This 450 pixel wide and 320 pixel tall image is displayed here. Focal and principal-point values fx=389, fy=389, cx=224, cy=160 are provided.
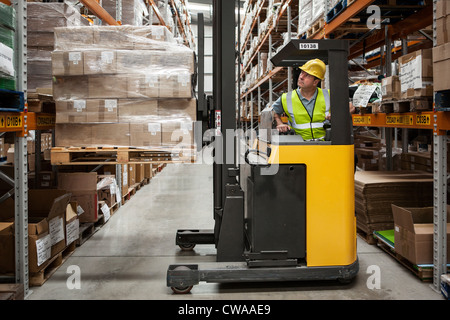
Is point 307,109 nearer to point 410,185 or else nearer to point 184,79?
point 184,79

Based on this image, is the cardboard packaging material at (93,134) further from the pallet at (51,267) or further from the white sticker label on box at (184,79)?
the pallet at (51,267)

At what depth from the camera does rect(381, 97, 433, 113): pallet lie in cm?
362

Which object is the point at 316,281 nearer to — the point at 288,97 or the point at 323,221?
the point at 323,221

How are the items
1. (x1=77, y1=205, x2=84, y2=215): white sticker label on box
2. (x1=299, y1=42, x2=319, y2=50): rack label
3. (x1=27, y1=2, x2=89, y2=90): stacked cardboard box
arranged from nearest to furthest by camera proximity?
(x1=299, y1=42, x2=319, y2=50): rack label, (x1=27, y1=2, x2=89, y2=90): stacked cardboard box, (x1=77, y1=205, x2=84, y2=215): white sticker label on box

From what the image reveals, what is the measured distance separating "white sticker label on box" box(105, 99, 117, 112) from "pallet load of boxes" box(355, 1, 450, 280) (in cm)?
287

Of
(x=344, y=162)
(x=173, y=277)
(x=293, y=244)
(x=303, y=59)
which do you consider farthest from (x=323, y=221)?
(x=303, y=59)

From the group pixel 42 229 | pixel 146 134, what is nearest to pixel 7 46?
pixel 146 134

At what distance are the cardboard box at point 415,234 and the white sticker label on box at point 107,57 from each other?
10.4ft

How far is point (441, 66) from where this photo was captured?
3150mm

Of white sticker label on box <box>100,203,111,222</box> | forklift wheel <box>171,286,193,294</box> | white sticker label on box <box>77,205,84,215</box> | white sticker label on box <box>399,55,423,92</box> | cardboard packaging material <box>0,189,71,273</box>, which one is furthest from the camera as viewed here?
white sticker label on box <box>100,203,111,222</box>

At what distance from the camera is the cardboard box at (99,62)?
12.5 feet

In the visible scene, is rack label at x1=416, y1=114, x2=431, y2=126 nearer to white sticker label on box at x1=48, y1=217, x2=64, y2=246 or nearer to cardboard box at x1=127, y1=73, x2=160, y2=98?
cardboard box at x1=127, y1=73, x2=160, y2=98

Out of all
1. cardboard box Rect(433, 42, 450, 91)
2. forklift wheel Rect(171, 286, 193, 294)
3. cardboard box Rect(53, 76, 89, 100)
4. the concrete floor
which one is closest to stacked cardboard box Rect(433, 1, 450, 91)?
cardboard box Rect(433, 42, 450, 91)

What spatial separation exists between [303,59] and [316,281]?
2107mm
